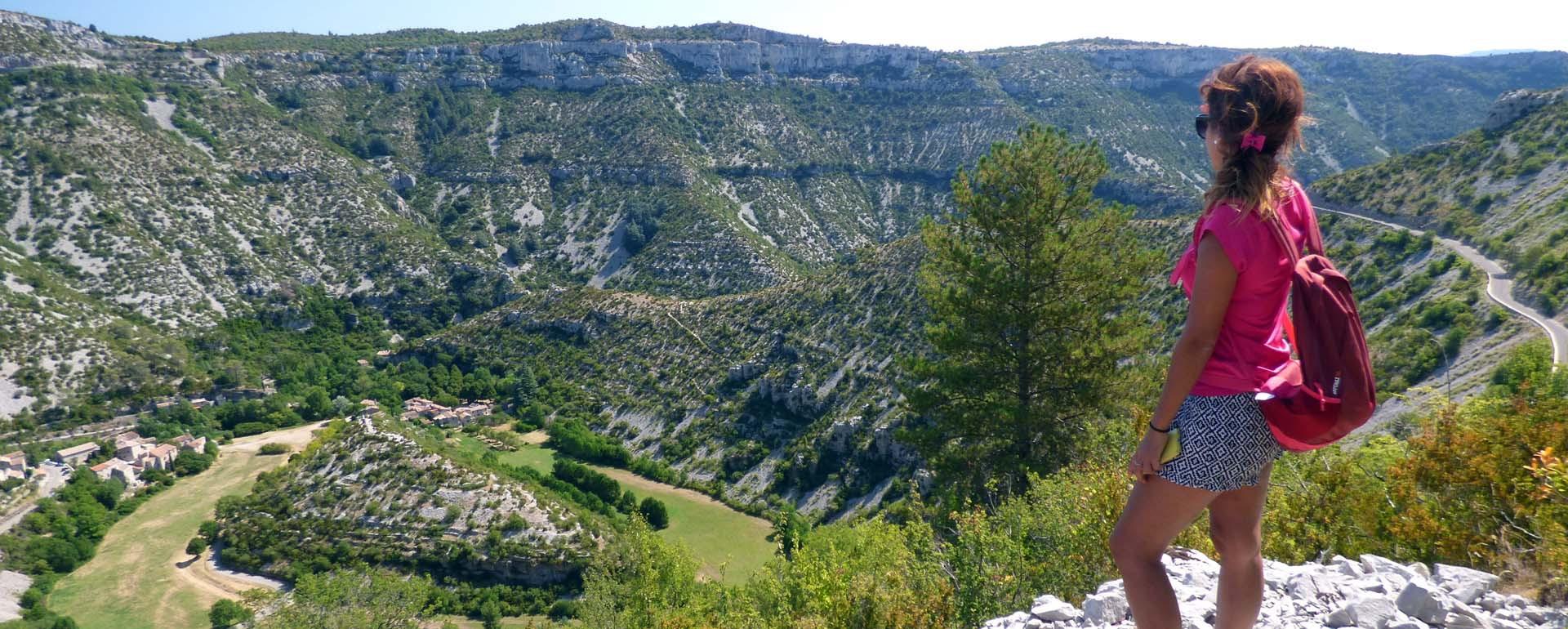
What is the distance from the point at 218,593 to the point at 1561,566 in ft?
133

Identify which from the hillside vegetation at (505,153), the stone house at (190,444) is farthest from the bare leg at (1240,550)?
the hillside vegetation at (505,153)

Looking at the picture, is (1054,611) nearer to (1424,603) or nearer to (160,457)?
(1424,603)

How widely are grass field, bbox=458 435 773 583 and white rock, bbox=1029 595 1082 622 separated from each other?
25043 mm

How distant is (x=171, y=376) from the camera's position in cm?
5494

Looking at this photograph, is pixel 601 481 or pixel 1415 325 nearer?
pixel 1415 325

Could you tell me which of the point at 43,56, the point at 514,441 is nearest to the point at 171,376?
the point at 514,441

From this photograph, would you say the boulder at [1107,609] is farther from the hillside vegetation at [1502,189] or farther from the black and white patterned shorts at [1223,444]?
the hillside vegetation at [1502,189]

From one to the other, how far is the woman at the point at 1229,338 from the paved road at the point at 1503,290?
14143 mm

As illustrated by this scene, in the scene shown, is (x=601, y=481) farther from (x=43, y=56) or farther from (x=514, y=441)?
(x=43, y=56)

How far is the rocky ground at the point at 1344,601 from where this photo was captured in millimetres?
3762

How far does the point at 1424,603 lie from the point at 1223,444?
2.37m

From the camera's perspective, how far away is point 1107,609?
4.39 metres

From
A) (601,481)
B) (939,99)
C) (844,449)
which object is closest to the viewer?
(844,449)

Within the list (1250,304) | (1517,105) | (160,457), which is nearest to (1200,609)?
(1250,304)
